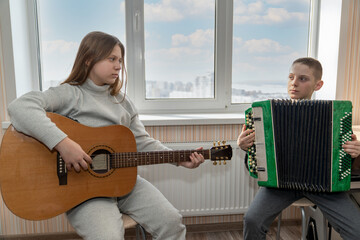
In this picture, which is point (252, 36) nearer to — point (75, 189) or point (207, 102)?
point (207, 102)

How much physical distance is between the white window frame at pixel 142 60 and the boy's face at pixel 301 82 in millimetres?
615

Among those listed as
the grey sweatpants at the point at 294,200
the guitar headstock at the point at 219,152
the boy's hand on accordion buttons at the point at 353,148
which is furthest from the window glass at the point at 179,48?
the boy's hand on accordion buttons at the point at 353,148

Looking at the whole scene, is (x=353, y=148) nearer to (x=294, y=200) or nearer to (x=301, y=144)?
(x=301, y=144)

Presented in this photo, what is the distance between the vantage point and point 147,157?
1338 millimetres

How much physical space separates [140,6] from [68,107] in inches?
40.0

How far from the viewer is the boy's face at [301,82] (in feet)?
5.24

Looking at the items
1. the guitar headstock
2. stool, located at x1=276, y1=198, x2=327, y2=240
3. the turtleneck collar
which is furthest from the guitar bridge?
stool, located at x1=276, y1=198, x2=327, y2=240

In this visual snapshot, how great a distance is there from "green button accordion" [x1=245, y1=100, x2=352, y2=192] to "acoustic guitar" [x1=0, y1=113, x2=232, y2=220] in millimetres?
526

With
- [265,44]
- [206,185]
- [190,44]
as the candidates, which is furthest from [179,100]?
[265,44]

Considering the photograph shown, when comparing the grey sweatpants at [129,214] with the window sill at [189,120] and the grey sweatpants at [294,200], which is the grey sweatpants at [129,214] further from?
the window sill at [189,120]

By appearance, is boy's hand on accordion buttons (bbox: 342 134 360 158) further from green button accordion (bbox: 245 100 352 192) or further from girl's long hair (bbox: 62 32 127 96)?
girl's long hair (bbox: 62 32 127 96)

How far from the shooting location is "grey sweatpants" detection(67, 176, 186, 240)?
1.14 m

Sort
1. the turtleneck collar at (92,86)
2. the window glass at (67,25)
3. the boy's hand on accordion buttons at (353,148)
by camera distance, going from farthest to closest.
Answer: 1. the window glass at (67,25)
2. the turtleneck collar at (92,86)
3. the boy's hand on accordion buttons at (353,148)

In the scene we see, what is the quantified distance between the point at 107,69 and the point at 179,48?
877 millimetres
